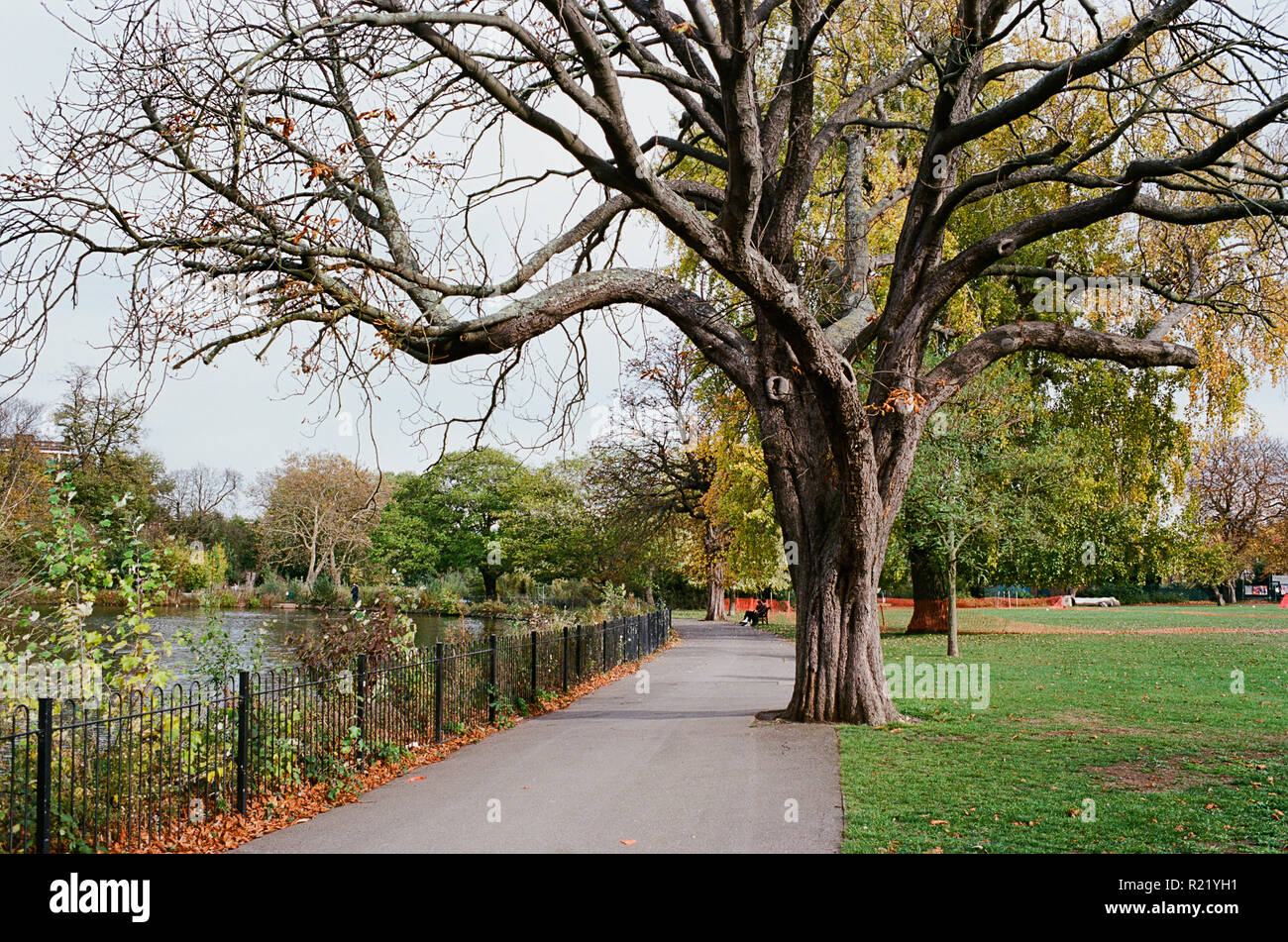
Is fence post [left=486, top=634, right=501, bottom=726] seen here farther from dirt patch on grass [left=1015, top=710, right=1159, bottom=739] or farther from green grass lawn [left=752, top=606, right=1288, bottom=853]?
dirt patch on grass [left=1015, top=710, right=1159, bottom=739]

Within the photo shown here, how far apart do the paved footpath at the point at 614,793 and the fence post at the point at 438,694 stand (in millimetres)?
508

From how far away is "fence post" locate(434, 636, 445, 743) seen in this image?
1183cm

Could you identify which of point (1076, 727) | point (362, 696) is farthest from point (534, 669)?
point (1076, 727)

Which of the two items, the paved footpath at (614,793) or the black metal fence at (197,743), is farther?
the paved footpath at (614,793)

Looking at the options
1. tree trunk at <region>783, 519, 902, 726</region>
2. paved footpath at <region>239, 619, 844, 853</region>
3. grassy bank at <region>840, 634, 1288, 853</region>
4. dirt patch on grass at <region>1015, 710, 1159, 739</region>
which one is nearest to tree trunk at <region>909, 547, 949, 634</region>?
grassy bank at <region>840, 634, 1288, 853</region>

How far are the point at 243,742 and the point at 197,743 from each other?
14.2 inches

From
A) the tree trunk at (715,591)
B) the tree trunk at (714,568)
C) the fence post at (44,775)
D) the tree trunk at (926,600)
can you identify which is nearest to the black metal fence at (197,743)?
the fence post at (44,775)

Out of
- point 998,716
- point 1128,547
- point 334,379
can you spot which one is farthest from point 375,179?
point 1128,547

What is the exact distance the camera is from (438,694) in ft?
39.1

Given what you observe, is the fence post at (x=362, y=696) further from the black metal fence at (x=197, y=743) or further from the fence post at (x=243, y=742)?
the fence post at (x=243, y=742)

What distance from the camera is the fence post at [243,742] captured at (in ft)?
26.3

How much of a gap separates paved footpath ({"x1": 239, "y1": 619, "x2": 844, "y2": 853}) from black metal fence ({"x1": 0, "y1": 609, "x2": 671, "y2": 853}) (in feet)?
2.17

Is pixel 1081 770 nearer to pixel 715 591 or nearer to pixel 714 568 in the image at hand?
pixel 714 568
